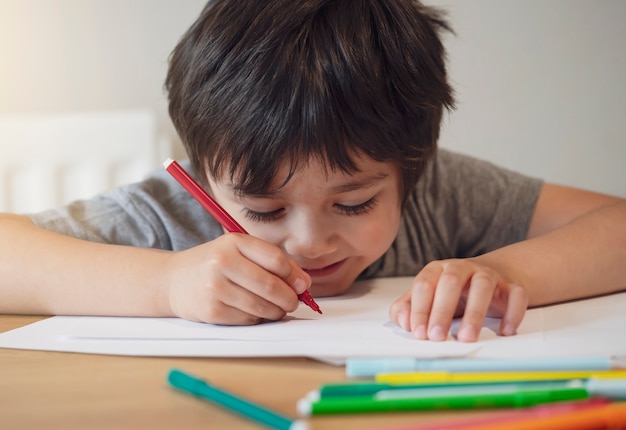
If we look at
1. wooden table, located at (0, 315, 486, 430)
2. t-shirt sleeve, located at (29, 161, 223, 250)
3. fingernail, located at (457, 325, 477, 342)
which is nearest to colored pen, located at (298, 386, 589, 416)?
wooden table, located at (0, 315, 486, 430)

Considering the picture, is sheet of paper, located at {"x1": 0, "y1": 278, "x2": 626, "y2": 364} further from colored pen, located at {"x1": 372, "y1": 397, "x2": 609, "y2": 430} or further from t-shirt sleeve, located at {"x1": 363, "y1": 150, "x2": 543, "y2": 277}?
t-shirt sleeve, located at {"x1": 363, "y1": 150, "x2": 543, "y2": 277}

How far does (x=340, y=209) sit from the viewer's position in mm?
648

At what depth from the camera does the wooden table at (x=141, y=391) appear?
34 cm

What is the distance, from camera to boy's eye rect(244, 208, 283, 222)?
64 centimetres

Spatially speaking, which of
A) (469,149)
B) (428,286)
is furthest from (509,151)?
(428,286)

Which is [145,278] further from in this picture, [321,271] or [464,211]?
[464,211]

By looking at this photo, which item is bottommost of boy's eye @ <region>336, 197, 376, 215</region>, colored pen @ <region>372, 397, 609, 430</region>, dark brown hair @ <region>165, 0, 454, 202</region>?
colored pen @ <region>372, 397, 609, 430</region>

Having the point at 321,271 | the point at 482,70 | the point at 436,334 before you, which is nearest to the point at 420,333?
the point at 436,334

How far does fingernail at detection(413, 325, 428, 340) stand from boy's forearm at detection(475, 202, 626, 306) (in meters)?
0.14

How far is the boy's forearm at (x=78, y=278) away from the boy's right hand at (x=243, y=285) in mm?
53

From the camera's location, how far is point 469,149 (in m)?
1.32

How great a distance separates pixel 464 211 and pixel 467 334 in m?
0.48

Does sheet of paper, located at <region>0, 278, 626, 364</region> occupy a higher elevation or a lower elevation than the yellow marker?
lower

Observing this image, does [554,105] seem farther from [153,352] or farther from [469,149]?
[153,352]
